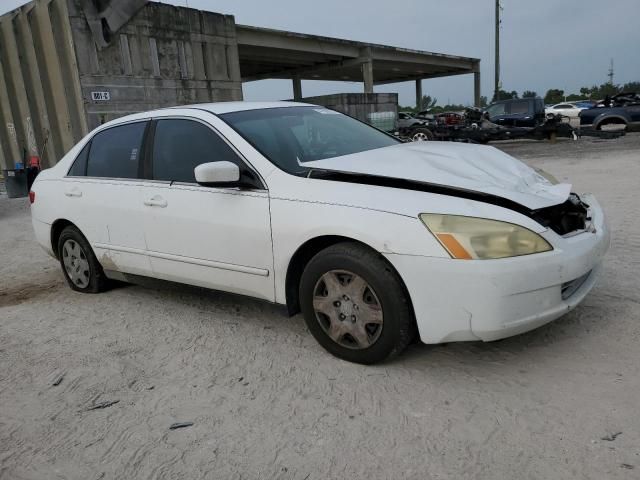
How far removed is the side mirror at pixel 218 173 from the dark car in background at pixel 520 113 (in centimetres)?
1723

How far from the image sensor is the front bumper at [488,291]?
255 centimetres

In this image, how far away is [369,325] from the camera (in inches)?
115

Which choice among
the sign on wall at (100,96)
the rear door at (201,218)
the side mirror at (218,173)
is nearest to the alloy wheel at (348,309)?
the rear door at (201,218)

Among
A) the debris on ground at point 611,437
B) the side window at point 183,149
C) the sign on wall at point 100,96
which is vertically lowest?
the debris on ground at point 611,437

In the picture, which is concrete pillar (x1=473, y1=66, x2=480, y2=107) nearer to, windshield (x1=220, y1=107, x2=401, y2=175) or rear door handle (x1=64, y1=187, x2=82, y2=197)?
windshield (x1=220, y1=107, x2=401, y2=175)

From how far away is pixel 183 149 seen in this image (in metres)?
3.79

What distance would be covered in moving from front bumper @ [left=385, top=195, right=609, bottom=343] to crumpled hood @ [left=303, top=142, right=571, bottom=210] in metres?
0.33

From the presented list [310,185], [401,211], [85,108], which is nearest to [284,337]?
[310,185]

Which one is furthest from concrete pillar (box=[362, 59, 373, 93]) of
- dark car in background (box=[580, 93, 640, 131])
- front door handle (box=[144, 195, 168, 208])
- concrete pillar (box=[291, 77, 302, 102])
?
front door handle (box=[144, 195, 168, 208])

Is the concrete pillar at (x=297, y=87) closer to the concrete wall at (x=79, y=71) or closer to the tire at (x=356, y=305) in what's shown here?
the concrete wall at (x=79, y=71)

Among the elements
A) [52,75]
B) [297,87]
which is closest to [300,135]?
[52,75]

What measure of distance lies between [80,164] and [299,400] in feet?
10.2

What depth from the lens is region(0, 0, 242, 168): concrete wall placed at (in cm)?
1555

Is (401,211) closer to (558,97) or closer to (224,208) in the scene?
(224,208)
